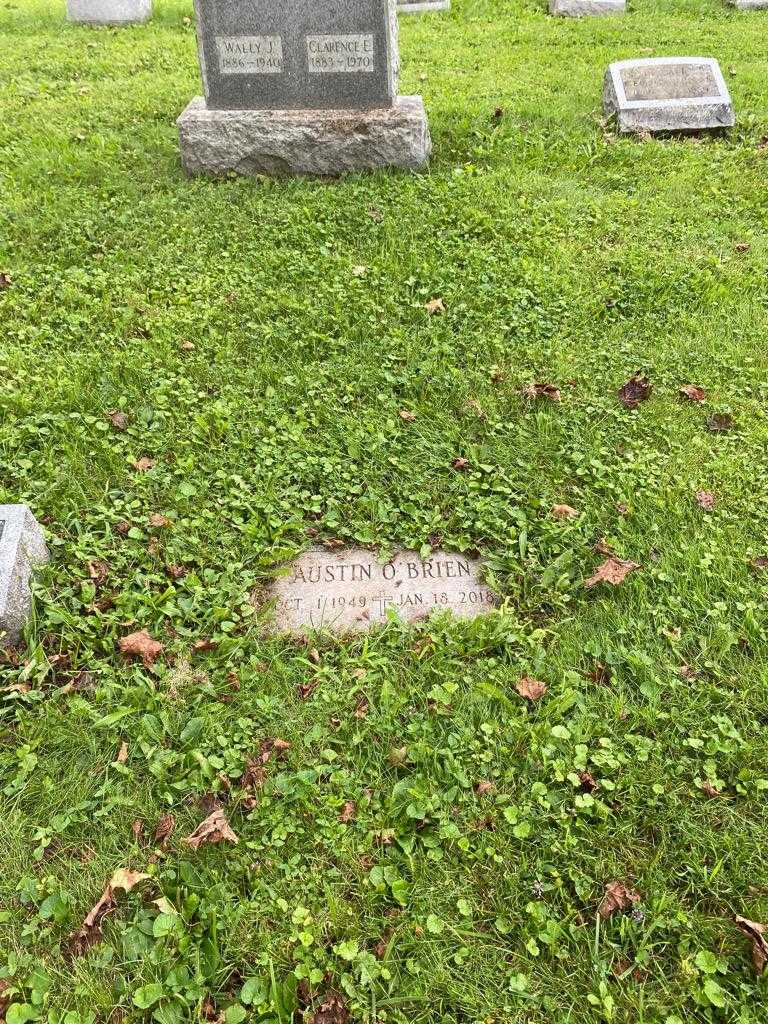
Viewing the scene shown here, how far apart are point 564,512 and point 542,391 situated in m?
0.93

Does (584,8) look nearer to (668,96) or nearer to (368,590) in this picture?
(668,96)

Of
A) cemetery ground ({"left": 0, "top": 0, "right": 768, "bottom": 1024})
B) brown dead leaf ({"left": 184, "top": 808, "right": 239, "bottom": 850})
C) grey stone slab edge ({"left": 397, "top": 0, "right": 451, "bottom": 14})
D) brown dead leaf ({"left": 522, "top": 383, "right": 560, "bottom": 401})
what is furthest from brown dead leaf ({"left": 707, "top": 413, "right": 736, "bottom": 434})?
grey stone slab edge ({"left": 397, "top": 0, "right": 451, "bottom": 14})

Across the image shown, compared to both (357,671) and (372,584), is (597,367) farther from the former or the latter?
(357,671)

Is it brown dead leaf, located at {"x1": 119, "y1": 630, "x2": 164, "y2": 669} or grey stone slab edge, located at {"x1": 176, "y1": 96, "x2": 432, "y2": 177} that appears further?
grey stone slab edge, located at {"x1": 176, "y1": 96, "x2": 432, "y2": 177}

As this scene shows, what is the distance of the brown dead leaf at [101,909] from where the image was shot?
2.31m

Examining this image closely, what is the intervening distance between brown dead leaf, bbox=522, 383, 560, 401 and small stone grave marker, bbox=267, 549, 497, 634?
3.94ft

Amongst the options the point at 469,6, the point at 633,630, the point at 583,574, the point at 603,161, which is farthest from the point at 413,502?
the point at 469,6

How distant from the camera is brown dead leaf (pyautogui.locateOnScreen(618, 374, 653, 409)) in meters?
4.20

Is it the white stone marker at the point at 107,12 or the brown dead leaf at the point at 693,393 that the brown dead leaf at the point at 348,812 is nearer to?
the brown dead leaf at the point at 693,393

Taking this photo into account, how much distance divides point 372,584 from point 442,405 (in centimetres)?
126

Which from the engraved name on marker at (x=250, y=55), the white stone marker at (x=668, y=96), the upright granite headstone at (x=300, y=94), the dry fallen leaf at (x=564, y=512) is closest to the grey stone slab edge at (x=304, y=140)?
the upright granite headstone at (x=300, y=94)

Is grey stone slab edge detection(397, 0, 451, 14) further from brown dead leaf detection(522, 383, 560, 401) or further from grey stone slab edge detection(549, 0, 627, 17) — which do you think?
brown dead leaf detection(522, 383, 560, 401)

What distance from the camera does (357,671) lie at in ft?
9.91

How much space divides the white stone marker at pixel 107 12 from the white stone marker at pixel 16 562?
10116mm
